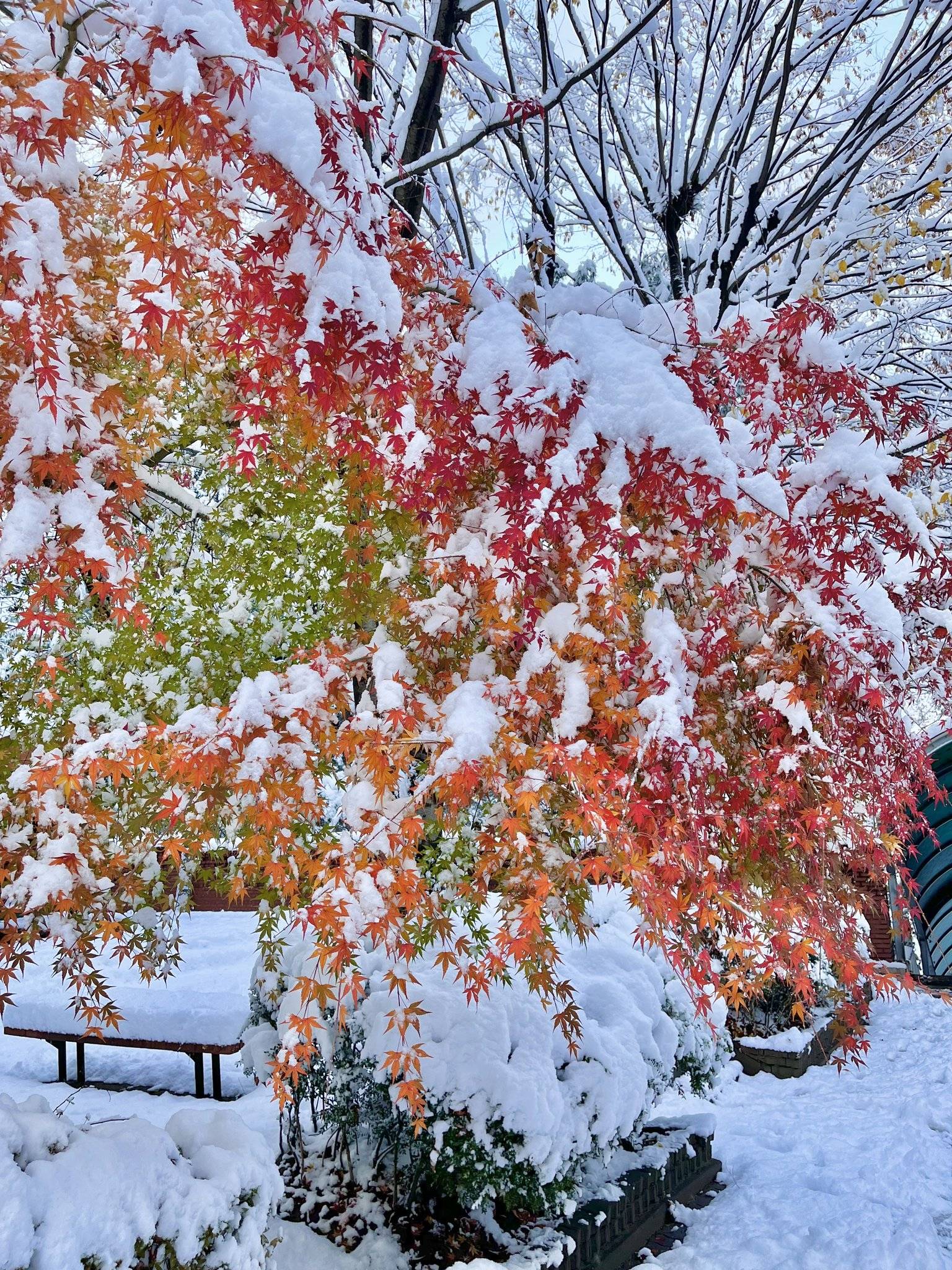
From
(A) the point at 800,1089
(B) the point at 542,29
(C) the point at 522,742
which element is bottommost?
(A) the point at 800,1089

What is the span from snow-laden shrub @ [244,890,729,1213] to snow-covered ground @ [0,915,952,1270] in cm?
70

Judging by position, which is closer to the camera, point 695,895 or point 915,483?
point 695,895

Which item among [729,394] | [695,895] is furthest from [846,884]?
[729,394]

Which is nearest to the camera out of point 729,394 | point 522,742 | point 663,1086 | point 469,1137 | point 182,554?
point 522,742

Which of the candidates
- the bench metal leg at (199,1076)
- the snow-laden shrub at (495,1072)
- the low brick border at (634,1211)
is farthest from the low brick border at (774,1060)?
the bench metal leg at (199,1076)

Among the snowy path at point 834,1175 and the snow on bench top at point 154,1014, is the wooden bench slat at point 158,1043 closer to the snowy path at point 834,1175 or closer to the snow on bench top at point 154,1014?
the snow on bench top at point 154,1014

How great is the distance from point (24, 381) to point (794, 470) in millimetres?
3148

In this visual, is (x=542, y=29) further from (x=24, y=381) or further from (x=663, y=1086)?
(x=663, y=1086)

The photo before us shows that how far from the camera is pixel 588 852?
368cm

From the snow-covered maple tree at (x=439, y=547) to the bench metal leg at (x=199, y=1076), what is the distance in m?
4.25

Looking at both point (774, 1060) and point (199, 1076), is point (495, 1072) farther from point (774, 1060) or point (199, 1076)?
point (774, 1060)

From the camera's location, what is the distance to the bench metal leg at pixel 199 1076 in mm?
8109

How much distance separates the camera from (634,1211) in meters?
6.09

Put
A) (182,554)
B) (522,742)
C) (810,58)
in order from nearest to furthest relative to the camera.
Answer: (522,742), (182,554), (810,58)
